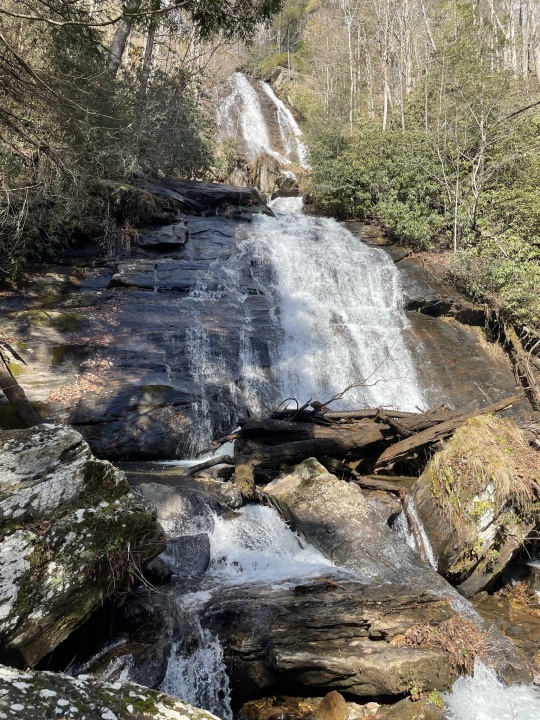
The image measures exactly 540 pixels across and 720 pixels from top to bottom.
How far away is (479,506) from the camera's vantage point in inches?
253

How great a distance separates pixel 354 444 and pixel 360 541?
79.1 inches

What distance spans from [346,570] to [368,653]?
143 cm

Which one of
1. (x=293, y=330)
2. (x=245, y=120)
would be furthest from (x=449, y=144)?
(x=245, y=120)

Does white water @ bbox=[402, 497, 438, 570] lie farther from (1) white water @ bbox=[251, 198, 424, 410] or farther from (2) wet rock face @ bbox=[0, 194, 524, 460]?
(2) wet rock face @ bbox=[0, 194, 524, 460]

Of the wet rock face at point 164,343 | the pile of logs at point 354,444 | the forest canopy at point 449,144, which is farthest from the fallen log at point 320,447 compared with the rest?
the forest canopy at point 449,144

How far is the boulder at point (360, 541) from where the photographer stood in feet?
16.8

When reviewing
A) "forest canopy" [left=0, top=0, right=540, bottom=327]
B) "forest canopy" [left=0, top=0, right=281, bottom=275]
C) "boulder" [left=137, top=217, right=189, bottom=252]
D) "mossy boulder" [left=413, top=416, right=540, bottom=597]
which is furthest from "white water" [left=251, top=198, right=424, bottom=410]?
"forest canopy" [left=0, top=0, right=281, bottom=275]

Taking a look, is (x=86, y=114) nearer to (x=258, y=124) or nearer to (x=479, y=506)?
(x=479, y=506)

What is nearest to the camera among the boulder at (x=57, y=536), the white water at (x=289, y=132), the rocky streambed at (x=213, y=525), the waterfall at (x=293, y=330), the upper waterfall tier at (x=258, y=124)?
the boulder at (x=57, y=536)

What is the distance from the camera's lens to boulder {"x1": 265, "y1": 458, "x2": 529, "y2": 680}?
5.11 m

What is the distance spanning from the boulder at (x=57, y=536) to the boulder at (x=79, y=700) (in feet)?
3.49

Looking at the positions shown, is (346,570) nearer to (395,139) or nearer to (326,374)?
(326,374)

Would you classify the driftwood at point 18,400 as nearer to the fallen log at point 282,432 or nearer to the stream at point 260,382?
the stream at point 260,382

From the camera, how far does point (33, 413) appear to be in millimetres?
7559
